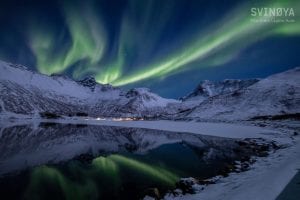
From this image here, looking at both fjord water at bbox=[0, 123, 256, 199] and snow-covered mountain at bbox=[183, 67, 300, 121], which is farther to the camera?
snow-covered mountain at bbox=[183, 67, 300, 121]

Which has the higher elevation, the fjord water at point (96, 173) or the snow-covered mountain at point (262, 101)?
the snow-covered mountain at point (262, 101)

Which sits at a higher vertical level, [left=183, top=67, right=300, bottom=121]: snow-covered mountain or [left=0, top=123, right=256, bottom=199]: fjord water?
[left=183, top=67, right=300, bottom=121]: snow-covered mountain

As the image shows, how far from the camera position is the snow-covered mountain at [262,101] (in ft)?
377

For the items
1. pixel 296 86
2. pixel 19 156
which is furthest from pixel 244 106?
pixel 19 156

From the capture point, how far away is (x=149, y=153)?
110 feet

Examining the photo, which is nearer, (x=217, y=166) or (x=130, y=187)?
(x=130, y=187)

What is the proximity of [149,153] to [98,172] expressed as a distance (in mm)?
11823

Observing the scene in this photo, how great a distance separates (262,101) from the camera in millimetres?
129625

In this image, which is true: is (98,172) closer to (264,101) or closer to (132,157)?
(132,157)

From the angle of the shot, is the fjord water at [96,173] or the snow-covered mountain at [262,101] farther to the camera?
the snow-covered mountain at [262,101]

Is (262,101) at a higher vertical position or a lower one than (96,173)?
higher

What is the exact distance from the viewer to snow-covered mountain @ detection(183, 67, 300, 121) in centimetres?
11488

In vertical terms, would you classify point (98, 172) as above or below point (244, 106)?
below

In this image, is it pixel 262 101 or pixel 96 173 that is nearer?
pixel 96 173
